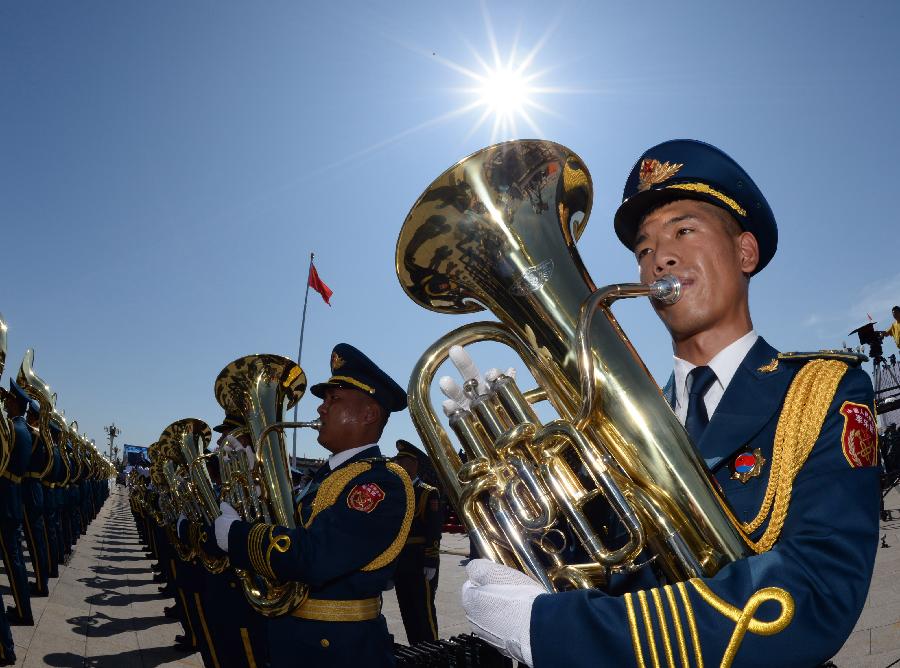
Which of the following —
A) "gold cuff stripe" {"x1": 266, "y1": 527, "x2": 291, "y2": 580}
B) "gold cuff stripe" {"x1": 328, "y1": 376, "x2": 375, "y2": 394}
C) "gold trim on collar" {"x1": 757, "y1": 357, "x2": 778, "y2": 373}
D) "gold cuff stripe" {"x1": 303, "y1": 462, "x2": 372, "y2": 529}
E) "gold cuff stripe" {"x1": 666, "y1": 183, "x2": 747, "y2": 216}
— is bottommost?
"gold trim on collar" {"x1": 757, "y1": 357, "x2": 778, "y2": 373}

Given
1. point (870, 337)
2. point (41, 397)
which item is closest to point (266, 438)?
point (41, 397)

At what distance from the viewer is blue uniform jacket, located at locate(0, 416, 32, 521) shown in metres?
6.37

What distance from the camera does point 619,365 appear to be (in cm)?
144

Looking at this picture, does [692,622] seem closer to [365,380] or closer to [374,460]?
[374,460]

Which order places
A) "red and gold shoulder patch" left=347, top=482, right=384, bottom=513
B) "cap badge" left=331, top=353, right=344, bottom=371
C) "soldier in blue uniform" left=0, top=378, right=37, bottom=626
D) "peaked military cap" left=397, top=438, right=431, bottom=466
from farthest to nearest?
"peaked military cap" left=397, top=438, right=431, bottom=466 → "soldier in blue uniform" left=0, top=378, right=37, bottom=626 → "cap badge" left=331, top=353, right=344, bottom=371 → "red and gold shoulder patch" left=347, top=482, right=384, bottom=513

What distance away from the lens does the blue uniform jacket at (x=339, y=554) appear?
3.12 m

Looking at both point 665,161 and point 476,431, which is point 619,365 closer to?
point 476,431

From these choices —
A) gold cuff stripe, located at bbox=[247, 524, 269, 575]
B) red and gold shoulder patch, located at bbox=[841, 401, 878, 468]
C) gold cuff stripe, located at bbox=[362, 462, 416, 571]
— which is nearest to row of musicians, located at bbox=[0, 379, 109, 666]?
gold cuff stripe, located at bbox=[247, 524, 269, 575]

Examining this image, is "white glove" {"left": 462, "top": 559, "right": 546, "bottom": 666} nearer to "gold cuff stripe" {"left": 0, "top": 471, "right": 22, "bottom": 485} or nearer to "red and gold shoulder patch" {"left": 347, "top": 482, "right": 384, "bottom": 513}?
"red and gold shoulder patch" {"left": 347, "top": 482, "right": 384, "bottom": 513}

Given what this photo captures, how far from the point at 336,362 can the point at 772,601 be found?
10.7 ft

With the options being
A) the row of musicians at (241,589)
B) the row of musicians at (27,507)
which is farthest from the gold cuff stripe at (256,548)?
the row of musicians at (27,507)

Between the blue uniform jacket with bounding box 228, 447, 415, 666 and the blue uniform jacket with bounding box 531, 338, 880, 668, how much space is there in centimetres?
216

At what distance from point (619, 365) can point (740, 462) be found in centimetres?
35

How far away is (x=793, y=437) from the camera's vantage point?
1282mm
